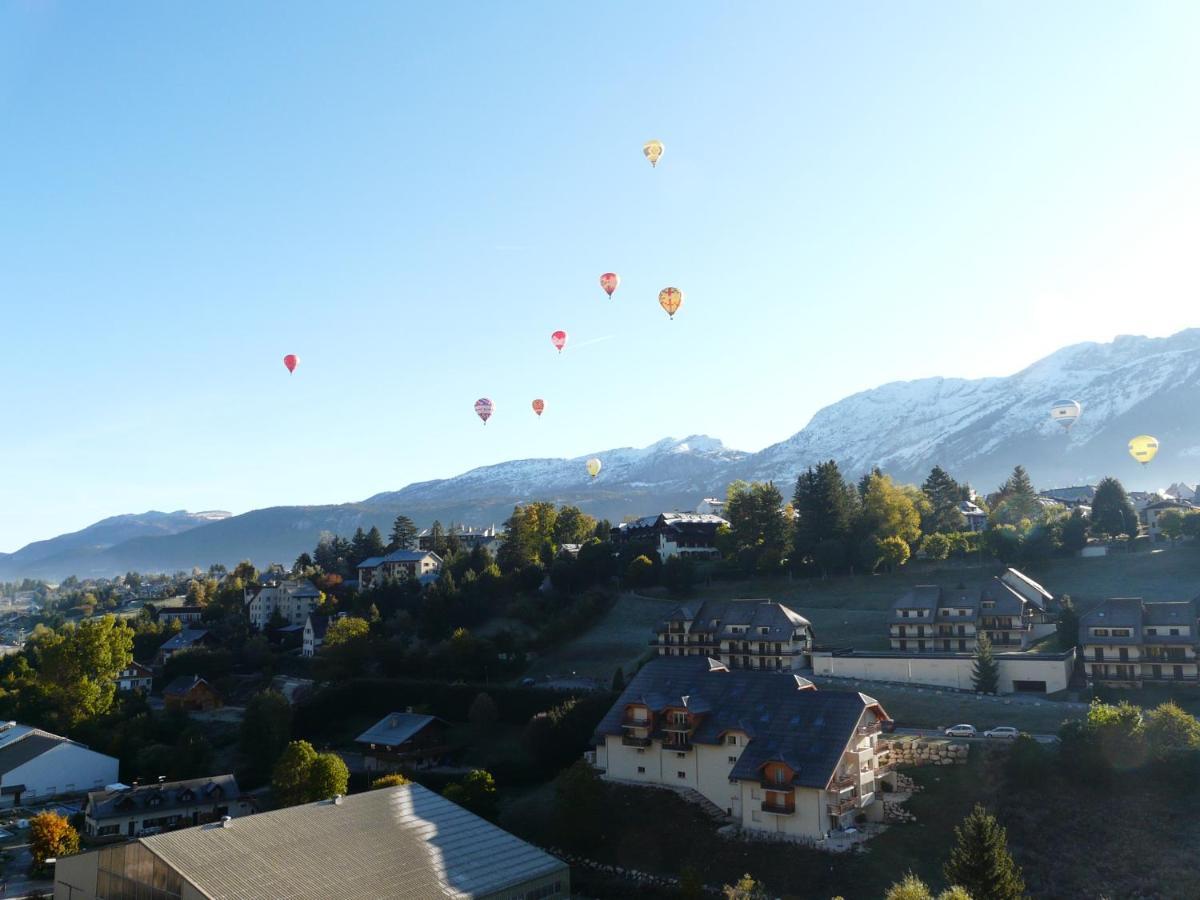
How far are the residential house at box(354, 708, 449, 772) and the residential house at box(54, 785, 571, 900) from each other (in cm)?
2014

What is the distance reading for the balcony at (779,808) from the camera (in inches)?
1534

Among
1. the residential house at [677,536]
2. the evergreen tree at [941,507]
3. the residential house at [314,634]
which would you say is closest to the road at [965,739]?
the evergreen tree at [941,507]

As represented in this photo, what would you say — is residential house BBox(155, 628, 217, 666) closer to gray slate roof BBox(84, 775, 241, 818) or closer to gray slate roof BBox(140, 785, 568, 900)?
gray slate roof BBox(84, 775, 241, 818)

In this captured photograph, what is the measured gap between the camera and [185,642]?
316ft

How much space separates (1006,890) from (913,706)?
22.1m

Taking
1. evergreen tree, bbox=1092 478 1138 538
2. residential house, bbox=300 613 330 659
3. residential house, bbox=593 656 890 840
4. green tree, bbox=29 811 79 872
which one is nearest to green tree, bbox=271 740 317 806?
green tree, bbox=29 811 79 872

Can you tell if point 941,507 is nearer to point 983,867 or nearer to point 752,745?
point 752,745

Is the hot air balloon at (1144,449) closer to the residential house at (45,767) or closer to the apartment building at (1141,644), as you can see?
the apartment building at (1141,644)

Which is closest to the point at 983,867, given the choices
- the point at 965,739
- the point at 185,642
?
the point at 965,739

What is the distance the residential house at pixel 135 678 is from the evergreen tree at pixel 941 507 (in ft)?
246

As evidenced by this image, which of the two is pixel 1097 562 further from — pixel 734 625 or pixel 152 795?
pixel 152 795

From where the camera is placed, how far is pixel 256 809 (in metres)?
53.9

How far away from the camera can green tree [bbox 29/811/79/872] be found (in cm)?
4488

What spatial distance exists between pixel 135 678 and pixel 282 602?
75.3 ft
